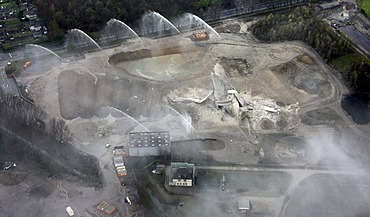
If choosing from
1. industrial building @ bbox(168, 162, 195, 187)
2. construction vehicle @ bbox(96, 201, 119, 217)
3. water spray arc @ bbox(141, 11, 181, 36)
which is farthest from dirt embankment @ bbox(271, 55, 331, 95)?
construction vehicle @ bbox(96, 201, 119, 217)

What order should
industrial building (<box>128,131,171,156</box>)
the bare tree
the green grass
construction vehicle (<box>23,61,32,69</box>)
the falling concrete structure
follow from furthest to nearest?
the green grass
construction vehicle (<box>23,61,32,69</box>)
the falling concrete structure
the bare tree
industrial building (<box>128,131,171,156</box>)

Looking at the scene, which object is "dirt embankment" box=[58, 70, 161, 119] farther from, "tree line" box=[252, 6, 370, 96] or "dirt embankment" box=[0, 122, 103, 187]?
"tree line" box=[252, 6, 370, 96]

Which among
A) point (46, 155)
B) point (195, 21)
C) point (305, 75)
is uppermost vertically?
point (195, 21)

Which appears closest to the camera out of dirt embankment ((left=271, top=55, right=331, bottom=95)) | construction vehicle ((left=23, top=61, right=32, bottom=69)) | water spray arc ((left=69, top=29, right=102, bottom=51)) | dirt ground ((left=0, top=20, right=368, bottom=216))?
dirt ground ((left=0, top=20, right=368, bottom=216))

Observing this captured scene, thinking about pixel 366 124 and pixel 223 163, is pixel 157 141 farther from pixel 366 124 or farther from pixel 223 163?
pixel 366 124

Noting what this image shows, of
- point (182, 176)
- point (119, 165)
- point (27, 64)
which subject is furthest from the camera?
point (27, 64)

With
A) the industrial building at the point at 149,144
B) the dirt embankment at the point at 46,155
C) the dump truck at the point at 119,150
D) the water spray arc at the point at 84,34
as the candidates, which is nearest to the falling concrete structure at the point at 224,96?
the industrial building at the point at 149,144

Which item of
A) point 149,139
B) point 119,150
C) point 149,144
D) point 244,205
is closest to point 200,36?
point 149,139

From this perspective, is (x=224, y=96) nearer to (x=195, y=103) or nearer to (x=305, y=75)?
(x=195, y=103)
